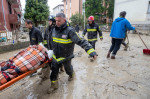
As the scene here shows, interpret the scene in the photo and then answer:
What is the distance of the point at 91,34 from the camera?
4.53m

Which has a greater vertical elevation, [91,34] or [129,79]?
[91,34]

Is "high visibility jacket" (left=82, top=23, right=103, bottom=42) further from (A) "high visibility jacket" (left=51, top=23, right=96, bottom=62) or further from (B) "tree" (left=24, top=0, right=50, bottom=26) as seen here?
(B) "tree" (left=24, top=0, right=50, bottom=26)

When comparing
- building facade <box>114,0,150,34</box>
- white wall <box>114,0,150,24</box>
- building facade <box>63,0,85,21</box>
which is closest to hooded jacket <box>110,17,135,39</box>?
building facade <box>114,0,150,34</box>

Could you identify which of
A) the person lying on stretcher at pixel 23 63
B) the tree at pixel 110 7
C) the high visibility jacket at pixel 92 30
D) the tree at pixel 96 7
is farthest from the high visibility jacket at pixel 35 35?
the tree at pixel 110 7

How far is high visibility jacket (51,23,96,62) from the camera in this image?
2.18 m

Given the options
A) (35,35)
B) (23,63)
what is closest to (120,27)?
(35,35)

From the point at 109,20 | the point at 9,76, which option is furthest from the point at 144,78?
the point at 109,20

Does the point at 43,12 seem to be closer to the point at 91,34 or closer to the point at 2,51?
the point at 2,51

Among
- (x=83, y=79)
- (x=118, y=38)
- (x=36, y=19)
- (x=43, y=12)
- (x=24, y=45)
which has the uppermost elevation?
(x=43, y=12)

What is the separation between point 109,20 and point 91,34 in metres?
34.0

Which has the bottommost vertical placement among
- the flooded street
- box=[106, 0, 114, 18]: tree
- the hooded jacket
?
the flooded street

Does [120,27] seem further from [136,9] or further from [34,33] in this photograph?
[136,9]

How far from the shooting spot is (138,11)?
16.2 metres

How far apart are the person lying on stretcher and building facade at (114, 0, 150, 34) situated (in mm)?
14977
